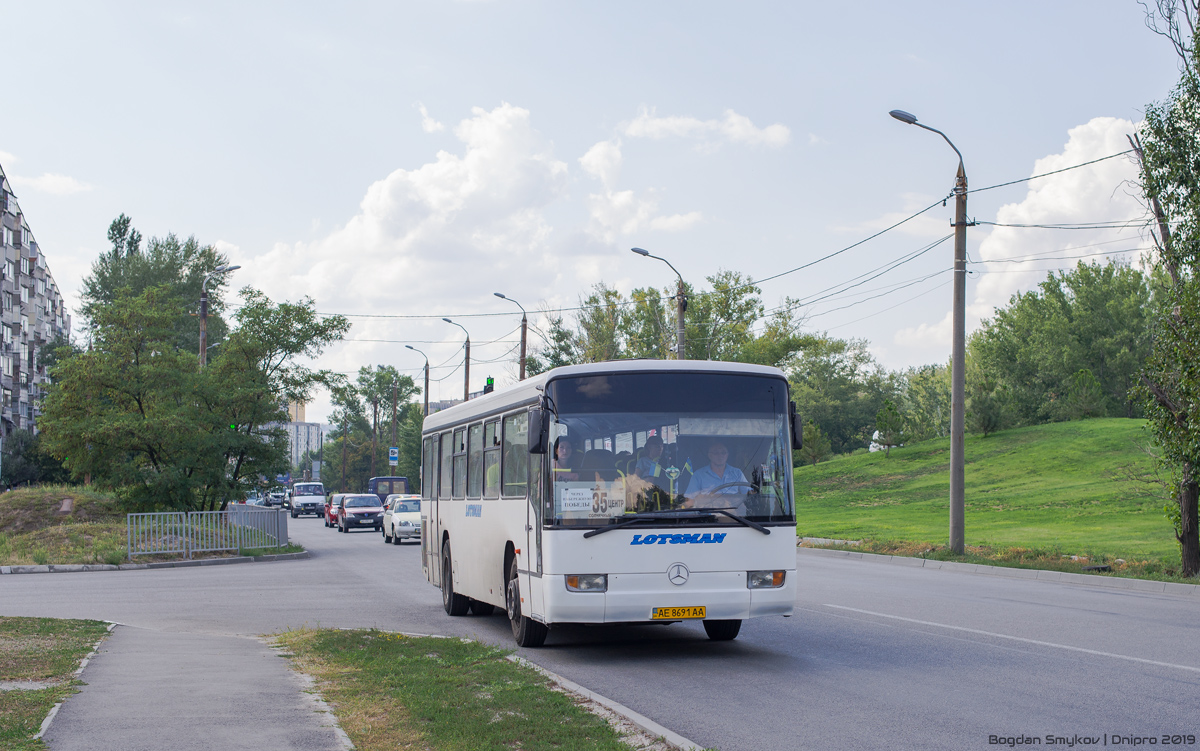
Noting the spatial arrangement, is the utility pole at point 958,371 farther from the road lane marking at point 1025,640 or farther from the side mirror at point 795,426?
the side mirror at point 795,426

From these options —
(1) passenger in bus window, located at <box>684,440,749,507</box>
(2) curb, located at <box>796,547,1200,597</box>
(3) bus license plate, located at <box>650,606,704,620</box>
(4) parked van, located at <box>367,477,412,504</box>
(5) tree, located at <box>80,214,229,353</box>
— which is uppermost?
(5) tree, located at <box>80,214,229,353</box>

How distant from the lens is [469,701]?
26.0 feet

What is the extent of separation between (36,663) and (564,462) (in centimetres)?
476

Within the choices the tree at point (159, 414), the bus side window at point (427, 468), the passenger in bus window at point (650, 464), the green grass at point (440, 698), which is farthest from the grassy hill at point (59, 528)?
the passenger in bus window at point (650, 464)

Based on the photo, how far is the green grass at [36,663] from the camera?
22.8ft

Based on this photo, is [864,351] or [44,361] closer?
[44,361]

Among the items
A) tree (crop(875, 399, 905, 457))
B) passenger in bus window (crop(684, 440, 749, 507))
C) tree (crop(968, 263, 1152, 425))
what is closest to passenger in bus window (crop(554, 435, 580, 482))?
passenger in bus window (crop(684, 440, 749, 507))

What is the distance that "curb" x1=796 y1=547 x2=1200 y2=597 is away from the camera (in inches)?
713

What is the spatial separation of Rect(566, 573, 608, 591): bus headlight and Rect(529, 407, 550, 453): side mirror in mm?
1150

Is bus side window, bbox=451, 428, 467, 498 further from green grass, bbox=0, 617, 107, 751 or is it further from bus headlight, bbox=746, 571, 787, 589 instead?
bus headlight, bbox=746, 571, 787, 589

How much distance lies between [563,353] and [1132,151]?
50.2m

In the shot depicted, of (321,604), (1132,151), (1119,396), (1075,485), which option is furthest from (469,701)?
(1119,396)

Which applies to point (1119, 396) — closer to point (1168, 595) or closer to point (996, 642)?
point (1168, 595)

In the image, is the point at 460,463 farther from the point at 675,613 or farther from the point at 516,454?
the point at 675,613
